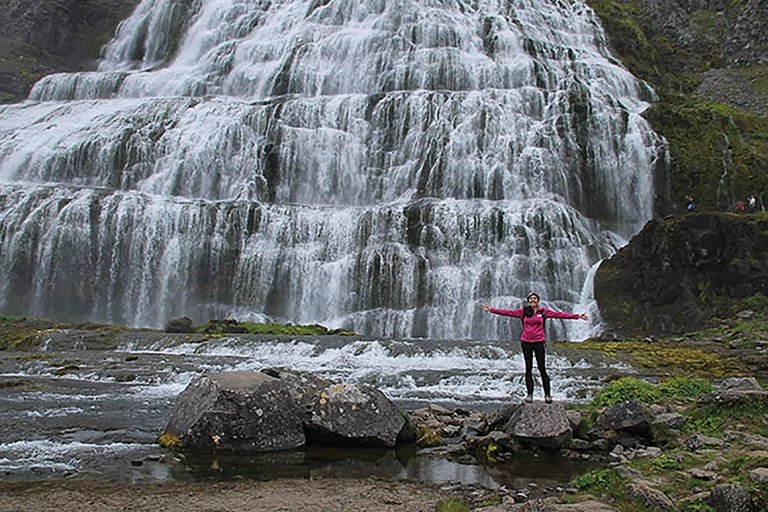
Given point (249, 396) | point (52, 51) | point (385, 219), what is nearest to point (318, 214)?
point (385, 219)

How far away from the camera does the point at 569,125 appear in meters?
40.7

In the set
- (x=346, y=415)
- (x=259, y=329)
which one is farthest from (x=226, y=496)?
(x=259, y=329)

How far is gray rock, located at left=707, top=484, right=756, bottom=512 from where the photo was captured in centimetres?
580

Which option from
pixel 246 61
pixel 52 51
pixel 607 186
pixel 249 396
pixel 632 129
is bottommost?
pixel 249 396

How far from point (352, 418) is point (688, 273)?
23.4 metres

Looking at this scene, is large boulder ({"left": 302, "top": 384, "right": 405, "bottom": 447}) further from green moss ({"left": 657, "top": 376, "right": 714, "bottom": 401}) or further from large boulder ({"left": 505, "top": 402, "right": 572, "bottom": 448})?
green moss ({"left": 657, "top": 376, "right": 714, "bottom": 401})

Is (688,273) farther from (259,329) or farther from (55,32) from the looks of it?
(55,32)

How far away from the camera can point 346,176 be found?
1651 inches

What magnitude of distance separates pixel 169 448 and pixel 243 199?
102ft

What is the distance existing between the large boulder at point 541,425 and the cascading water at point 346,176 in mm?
21242

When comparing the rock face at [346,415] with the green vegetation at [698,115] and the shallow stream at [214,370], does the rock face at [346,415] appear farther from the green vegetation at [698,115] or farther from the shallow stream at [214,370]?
the green vegetation at [698,115]

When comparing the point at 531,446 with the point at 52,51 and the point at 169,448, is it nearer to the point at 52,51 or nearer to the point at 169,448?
the point at 169,448

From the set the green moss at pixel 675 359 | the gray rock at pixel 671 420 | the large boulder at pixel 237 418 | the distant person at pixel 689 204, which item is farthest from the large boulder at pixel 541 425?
the distant person at pixel 689 204

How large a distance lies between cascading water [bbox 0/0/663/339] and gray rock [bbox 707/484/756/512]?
25.0 meters
